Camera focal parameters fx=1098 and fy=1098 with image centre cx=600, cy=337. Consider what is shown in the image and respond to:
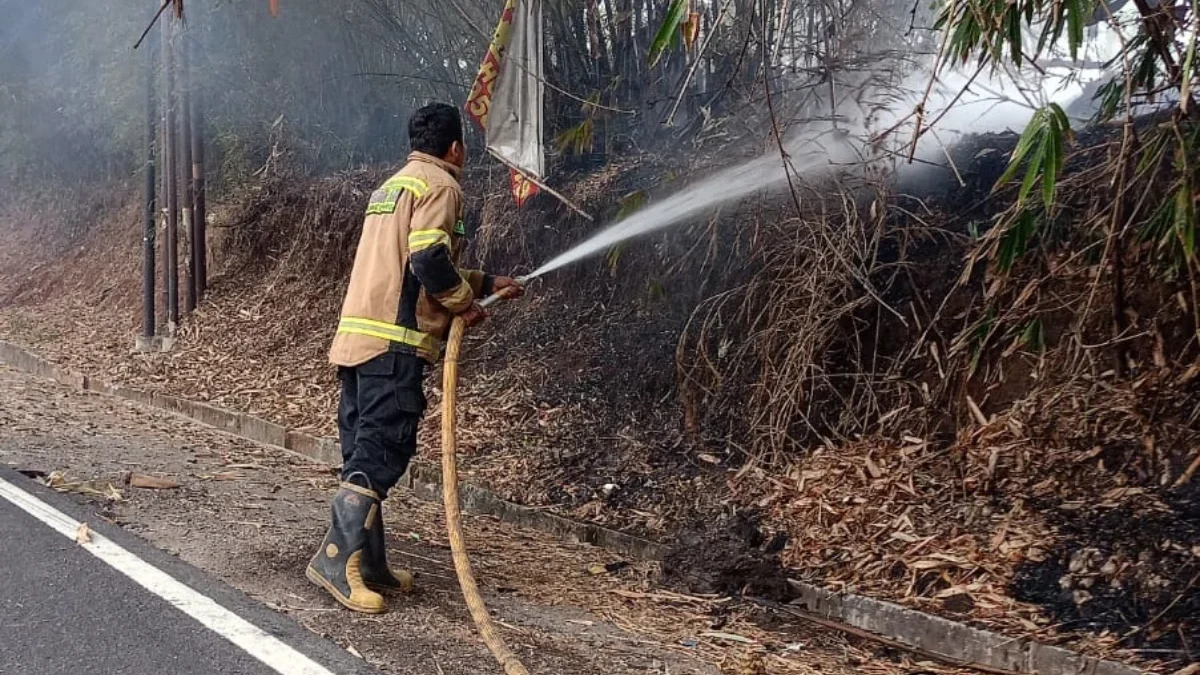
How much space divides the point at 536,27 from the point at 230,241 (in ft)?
21.5

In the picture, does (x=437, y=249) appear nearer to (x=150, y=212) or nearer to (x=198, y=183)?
(x=198, y=183)

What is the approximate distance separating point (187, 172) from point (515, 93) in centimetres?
551

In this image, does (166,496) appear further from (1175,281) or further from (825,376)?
(1175,281)

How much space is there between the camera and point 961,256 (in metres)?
5.93

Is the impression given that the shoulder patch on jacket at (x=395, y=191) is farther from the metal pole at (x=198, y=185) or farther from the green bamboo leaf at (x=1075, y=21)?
the metal pole at (x=198, y=185)

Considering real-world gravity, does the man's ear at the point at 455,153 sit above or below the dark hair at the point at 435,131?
below

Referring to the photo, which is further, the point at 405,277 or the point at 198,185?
the point at 198,185

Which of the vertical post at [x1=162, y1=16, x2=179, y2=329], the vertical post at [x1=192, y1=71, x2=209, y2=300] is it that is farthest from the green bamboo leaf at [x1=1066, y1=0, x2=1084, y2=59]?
the vertical post at [x1=192, y1=71, x2=209, y2=300]

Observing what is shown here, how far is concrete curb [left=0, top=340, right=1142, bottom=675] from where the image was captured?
3879mm

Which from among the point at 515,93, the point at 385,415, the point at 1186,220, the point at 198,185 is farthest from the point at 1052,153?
the point at 198,185

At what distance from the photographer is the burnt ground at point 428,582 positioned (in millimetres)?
3908

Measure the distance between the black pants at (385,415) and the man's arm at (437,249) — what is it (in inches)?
11.8

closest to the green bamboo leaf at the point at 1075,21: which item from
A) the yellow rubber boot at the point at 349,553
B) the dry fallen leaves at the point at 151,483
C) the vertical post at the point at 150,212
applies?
the yellow rubber boot at the point at 349,553

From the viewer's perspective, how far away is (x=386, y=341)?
166 inches
